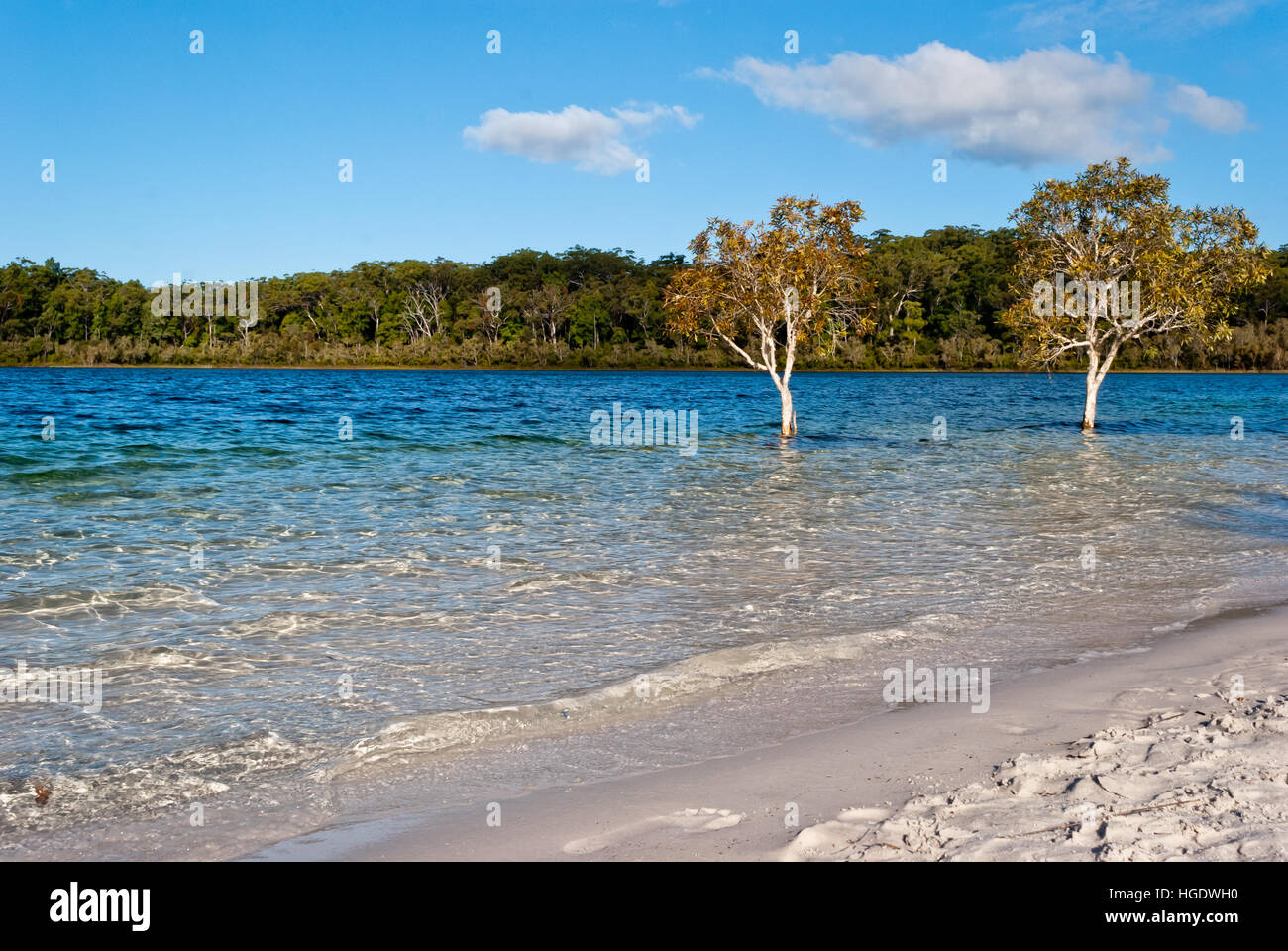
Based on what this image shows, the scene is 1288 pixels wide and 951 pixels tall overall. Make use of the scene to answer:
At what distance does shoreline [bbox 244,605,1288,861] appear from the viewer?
4.39 metres

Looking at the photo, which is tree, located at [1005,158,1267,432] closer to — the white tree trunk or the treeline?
the white tree trunk

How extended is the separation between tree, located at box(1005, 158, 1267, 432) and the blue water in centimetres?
784

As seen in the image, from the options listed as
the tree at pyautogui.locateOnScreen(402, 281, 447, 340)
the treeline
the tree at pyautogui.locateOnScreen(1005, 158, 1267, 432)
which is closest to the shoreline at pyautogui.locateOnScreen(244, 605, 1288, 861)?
the tree at pyautogui.locateOnScreen(1005, 158, 1267, 432)

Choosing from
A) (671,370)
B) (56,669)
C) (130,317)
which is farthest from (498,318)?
(56,669)

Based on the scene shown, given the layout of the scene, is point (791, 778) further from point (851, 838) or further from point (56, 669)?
point (56, 669)

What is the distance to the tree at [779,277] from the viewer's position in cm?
2989

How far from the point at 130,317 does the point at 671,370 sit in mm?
84012

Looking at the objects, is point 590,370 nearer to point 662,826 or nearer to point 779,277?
point 779,277

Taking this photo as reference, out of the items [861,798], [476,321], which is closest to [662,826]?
[861,798]

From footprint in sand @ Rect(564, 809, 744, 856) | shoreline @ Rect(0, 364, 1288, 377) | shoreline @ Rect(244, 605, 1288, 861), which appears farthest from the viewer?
shoreline @ Rect(0, 364, 1288, 377)

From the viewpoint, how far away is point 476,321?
14575 cm

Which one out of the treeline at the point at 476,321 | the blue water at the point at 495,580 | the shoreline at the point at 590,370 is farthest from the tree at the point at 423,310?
the blue water at the point at 495,580

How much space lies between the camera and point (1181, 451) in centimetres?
3133

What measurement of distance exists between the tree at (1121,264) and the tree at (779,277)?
8246mm
